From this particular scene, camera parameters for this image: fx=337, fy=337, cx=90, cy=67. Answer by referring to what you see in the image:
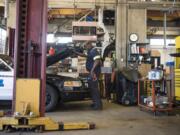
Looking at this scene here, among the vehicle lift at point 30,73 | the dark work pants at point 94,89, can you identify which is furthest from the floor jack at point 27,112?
the dark work pants at point 94,89

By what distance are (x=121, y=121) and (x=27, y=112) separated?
6.75 ft

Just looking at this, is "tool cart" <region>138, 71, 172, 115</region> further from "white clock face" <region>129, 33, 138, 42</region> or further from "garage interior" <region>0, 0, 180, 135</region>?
"white clock face" <region>129, 33, 138, 42</region>

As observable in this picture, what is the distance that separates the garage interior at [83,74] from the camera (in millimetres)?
5430

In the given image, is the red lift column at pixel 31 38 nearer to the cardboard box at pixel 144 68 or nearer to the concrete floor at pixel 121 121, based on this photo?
the concrete floor at pixel 121 121

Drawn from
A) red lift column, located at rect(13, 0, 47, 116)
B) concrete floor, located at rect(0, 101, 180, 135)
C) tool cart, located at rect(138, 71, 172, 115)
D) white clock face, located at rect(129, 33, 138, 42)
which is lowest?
concrete floor, located at rect(0, 101, 180, 135)

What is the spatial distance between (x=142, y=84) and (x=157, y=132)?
4.46m

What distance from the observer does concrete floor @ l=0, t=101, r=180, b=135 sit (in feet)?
17.8

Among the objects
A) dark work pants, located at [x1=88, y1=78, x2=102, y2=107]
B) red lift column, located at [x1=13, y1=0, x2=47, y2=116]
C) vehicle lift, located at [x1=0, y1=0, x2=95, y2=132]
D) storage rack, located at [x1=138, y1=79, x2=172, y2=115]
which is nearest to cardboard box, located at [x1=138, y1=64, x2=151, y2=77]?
storage rack, located at [x1=138, y1=79, x2=172, y2=115]

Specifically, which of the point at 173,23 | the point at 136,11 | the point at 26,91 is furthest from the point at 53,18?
the point at 26,91

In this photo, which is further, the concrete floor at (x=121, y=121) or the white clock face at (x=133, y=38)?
the white clock face at (x=133, y=38)

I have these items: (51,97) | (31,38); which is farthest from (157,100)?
(31,38)

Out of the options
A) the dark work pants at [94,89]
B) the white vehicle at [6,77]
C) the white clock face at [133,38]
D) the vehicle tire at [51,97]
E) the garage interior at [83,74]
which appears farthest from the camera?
the white clock face at [133,38]

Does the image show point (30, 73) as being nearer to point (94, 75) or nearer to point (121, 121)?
point (121, 121)

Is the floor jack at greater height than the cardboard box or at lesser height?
lesser
